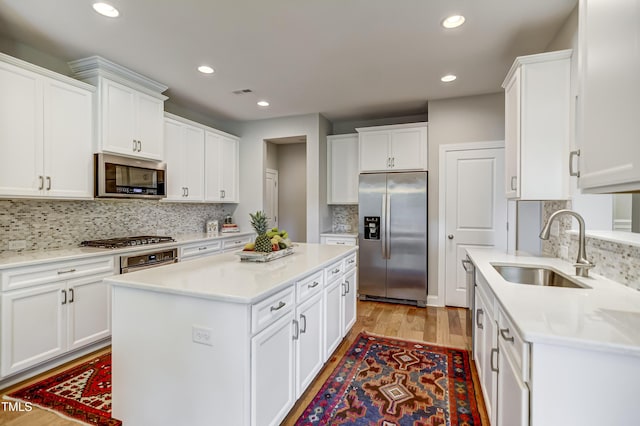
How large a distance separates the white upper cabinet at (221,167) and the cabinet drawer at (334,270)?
255cm

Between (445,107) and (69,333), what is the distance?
4.64 m

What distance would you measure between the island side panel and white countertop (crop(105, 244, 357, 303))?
0.17 feet

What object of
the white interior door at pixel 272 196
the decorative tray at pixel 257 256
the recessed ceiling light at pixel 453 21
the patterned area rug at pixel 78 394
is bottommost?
the patterned area rug at pixel 78 394

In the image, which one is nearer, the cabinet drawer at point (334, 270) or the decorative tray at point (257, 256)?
the decorative tray at point (257, 256)

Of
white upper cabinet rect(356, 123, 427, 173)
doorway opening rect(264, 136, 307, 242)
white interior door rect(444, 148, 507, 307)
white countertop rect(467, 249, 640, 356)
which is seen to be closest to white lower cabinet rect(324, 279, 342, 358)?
white countertop rect(467, 249, 640, 356)

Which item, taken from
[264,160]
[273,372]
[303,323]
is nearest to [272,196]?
[264,160]

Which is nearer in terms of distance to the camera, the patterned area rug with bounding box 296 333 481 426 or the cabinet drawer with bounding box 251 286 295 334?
the cabinet drawer with bounding box 251 286 295 334

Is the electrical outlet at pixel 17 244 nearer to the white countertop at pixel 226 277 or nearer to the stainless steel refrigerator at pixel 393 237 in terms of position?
the white countertop at pixel 226 277

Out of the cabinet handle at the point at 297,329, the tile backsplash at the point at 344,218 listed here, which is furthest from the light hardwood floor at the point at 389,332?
the tile backsplash at the point at 344,218

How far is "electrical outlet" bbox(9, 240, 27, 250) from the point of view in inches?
102

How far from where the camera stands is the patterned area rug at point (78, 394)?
194 cm

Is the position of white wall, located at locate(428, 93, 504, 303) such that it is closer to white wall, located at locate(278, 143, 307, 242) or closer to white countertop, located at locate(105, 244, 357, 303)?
white countertop, located at locate(105, 244, 357, 303)

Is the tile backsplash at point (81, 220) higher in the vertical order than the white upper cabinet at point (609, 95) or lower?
lower

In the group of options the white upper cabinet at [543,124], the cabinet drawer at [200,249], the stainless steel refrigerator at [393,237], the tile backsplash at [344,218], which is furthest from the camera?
the tile backsplash at [344,218]
